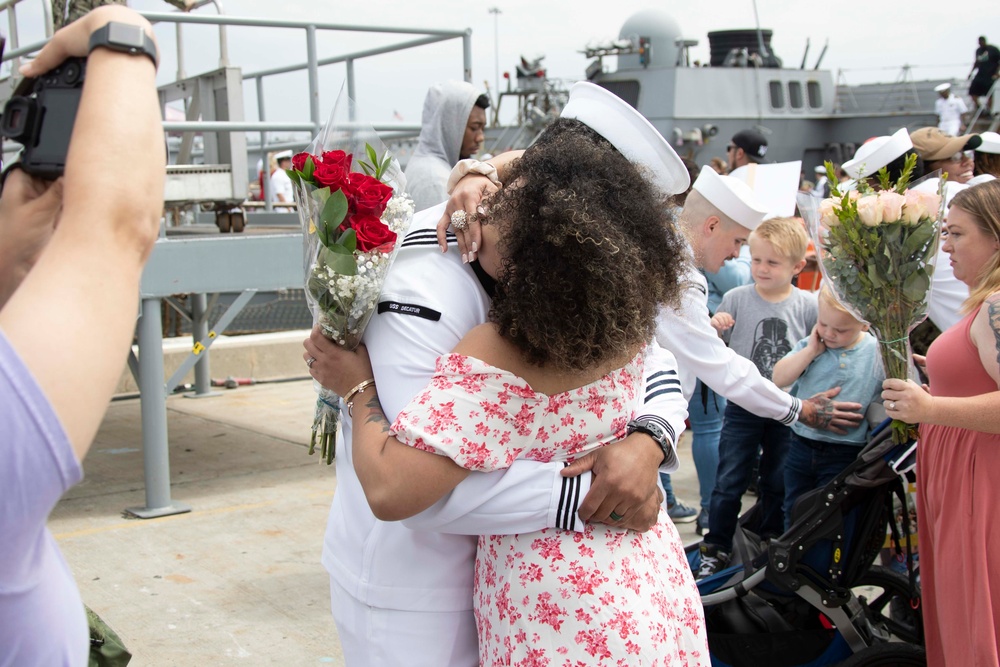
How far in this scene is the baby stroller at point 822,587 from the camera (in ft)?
11.3

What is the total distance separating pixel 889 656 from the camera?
3424 mm

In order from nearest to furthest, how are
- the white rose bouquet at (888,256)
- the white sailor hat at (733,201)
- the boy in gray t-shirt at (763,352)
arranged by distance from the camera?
the white rose bouquet at (888,256) → the white sailor hat at (733,201) → the boy in gray t-shirt at (763,352)

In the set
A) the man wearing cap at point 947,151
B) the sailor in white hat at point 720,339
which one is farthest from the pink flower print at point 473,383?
the man wearing cap at point 947,151

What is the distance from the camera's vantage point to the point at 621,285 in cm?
183

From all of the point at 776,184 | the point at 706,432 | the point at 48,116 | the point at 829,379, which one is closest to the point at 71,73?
the point at 48,116

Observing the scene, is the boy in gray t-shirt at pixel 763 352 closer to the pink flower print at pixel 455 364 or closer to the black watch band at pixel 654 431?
the black watch band at pixel 654 431

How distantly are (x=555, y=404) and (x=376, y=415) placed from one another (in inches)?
14.1

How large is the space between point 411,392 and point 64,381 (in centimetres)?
103

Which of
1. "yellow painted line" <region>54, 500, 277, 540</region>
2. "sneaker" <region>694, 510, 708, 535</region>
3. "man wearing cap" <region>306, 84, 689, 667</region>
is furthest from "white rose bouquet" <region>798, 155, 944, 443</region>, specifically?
"yellow painted line" <region>54, 500, 277, 540</region>

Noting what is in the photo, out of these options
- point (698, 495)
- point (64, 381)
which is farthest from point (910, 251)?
point (698, 495)

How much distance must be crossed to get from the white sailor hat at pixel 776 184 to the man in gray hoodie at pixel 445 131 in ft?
5.34

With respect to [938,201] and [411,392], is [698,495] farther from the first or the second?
[411,392]

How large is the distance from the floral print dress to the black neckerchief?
227mm

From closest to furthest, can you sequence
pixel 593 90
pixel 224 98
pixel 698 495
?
pixel 593 90, pixel 698 495, pixel 224 98
